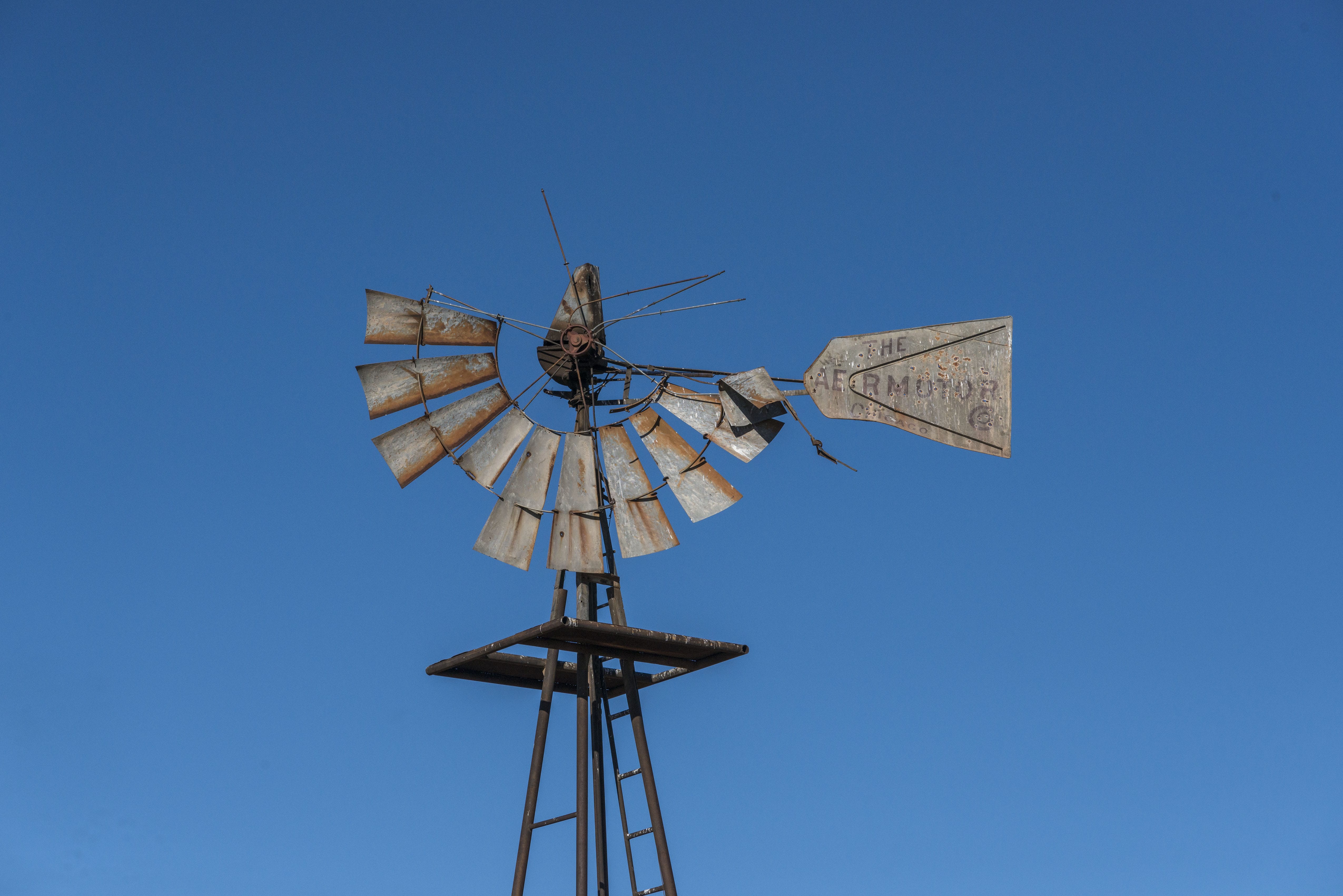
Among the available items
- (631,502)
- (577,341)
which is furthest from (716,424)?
(577,341)

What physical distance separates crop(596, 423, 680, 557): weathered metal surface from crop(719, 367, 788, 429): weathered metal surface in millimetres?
671

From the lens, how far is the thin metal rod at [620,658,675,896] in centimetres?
818

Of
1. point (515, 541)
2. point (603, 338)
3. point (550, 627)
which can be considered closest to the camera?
point (550, 627)

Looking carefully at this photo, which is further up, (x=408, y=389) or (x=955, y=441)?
(x=408, y=389)

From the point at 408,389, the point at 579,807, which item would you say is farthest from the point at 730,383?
the point at 579,807

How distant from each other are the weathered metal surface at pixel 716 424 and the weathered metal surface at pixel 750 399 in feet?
0.13

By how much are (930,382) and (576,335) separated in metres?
2.30

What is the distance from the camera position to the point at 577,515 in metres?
8.69

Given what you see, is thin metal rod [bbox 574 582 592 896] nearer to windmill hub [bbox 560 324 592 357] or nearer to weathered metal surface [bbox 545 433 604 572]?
weathered metal surface [bbox 545 433 604 572]

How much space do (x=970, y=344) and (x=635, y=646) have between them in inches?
111

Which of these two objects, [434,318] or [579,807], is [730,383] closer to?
[434,318]

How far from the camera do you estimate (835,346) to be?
8.94 meters

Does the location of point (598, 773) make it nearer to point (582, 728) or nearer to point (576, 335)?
point (582, 728)

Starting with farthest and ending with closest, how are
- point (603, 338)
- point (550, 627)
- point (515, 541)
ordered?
point (603, 338) → point (515, 541) → point (550, 627)
